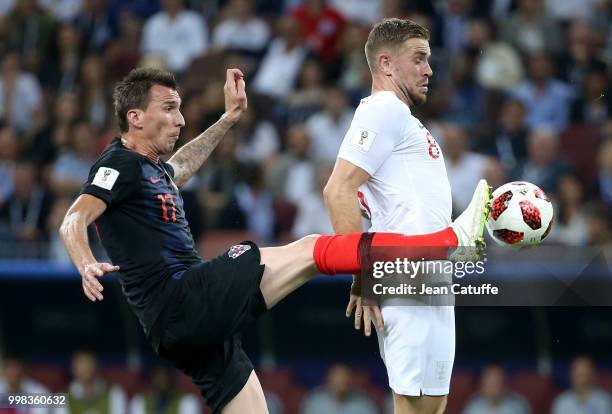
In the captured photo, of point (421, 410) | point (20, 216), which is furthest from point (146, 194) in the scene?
point (20, 216)

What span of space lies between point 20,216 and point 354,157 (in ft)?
20.1

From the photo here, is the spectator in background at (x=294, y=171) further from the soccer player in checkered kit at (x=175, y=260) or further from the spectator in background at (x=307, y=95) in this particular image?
the soccer player in checkered kit at (x=175, y=260)

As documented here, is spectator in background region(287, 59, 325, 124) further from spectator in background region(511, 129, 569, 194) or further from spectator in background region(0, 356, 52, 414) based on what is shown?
spectator in background region(0, 356, 52, 414)

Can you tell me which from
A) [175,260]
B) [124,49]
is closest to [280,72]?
[124,49]

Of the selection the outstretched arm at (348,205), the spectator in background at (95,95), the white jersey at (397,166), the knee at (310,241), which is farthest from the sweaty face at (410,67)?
the spectator in background at (95,95)

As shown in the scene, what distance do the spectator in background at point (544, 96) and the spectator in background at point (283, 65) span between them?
2.39 m

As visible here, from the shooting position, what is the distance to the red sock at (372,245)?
17.0ft

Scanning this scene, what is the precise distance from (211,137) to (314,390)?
382 centimetres

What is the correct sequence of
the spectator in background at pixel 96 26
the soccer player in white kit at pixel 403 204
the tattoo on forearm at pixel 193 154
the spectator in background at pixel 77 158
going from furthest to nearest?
1. the spectator in background at pixel 96 26
2. the spectator in background at pixel 77 158
3. the tattoo on forearm at pixel 193 154
4. the soccer player in white kit at pixel 403 204

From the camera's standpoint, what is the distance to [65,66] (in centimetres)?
1296

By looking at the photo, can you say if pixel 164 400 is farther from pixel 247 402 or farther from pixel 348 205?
pixel 348 205

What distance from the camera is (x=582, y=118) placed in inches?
404

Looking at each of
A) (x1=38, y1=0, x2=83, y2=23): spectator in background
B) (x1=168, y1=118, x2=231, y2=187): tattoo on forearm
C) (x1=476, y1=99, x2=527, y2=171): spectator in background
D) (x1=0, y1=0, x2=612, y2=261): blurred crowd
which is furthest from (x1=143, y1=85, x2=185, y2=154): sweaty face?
(x1=38, y1=0, x2=83, y2=23): spectator in background

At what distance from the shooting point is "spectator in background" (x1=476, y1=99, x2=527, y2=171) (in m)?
10.0
